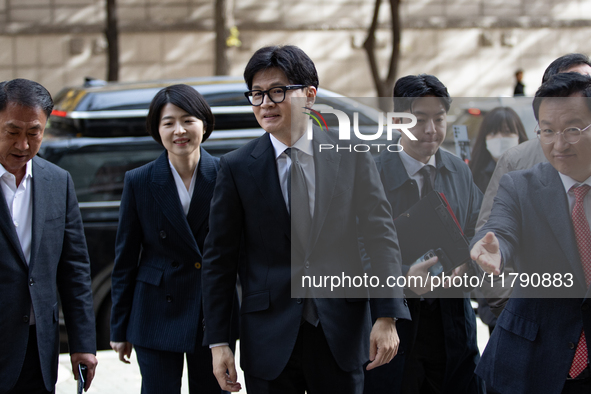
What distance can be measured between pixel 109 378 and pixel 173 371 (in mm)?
1770

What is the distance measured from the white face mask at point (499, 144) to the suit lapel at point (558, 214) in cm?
58

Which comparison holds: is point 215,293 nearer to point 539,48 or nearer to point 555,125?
point 555,125

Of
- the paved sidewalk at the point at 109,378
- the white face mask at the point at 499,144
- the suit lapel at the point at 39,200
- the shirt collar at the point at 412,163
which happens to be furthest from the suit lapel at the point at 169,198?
the paved sidewalk at the point at 109,378

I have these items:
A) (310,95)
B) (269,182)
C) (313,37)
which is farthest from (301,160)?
(313,37)

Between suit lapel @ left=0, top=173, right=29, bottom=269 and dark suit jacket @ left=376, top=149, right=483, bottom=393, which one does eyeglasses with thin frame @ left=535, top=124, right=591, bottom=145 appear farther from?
suit lapel @ left=0, top=173, right=29, bottom=269

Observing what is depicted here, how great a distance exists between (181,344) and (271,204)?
3.25 ft

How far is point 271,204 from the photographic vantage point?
8.71 feet

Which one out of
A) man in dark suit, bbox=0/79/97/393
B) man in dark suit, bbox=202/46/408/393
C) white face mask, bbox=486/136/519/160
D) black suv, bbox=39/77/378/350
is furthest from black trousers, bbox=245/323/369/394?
black suv, bbox=39/77/378/350

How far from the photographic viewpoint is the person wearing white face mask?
328 cm

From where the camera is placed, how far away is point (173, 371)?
128 inches

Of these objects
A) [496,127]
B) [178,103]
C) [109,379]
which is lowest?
[109,379]

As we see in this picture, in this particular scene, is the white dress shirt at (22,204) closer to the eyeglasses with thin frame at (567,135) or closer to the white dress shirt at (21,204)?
the white dress shirt at (21,204)

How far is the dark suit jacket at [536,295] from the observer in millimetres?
2580

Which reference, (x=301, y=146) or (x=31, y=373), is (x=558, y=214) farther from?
(x=31, y=373)
